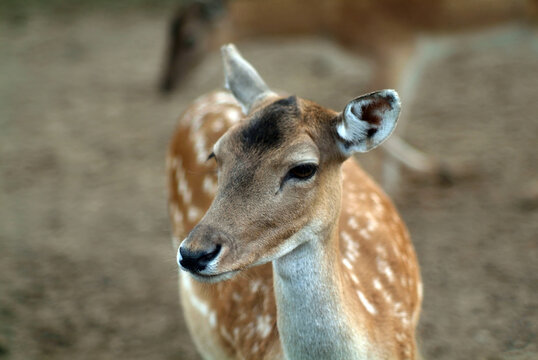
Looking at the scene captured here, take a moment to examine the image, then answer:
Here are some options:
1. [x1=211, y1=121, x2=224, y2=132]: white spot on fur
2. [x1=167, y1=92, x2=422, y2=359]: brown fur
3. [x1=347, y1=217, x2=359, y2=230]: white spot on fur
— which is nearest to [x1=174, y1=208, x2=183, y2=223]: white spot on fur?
[x1=167, y1=92, x2=422, y2=359]: brown fur

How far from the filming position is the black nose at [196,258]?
72.9 inches

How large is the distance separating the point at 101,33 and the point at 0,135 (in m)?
2.44

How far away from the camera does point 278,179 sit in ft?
6.59

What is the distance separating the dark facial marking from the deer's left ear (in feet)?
0.54

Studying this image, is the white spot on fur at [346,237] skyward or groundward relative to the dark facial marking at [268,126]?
groundward

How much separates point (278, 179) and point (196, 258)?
0.35m

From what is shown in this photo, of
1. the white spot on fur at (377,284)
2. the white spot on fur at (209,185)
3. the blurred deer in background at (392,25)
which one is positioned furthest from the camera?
the blurred deer in background at (392,25)

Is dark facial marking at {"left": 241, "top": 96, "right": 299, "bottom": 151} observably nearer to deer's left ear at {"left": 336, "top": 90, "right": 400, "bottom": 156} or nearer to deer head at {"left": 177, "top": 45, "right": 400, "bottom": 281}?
deer head at {"left": 177, "top": 45, "right": 400, "bottom": 281}

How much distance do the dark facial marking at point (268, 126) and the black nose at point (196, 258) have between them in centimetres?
36

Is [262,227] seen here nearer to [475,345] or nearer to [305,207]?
[305,207]

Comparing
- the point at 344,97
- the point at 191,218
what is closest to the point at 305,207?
the point at 191,218

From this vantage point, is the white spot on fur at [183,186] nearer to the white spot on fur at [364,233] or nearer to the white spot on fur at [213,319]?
the white spot on fur at [213,319]

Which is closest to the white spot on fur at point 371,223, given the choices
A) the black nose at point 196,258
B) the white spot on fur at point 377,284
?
the white spot on fur at point 377,284

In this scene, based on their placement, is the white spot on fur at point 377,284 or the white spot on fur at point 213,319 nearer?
the white spot on fur at point 377,284
